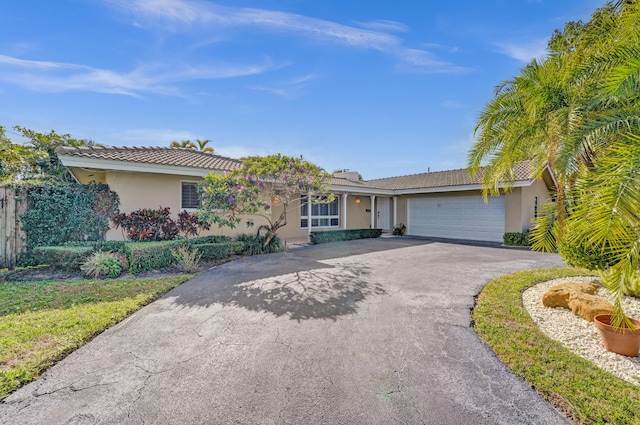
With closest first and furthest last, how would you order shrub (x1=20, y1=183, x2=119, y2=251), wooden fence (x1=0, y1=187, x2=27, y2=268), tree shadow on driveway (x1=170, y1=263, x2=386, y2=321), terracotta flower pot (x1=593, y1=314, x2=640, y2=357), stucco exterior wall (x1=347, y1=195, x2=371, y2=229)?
1. terracotta flower pot (x1=593, y1=314, x2=640, y2=357)
2. tree shadow on driveway (x1=170, y1=263, x2=386, y2=321)
3. wooden fence (x1=0, y1=187, x2=27, y2=268)
4. shrub (x1=20, y1=183, x2=119, y2=251)
5. stucco exterior wall (x1=347, y1=195, x2=371, y2=229)

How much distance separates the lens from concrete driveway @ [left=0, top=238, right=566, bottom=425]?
246cm

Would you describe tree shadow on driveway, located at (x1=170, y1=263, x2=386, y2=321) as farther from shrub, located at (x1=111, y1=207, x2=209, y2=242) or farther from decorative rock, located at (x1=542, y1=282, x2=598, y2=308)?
shrub, located at (x1=111, y1=207, x2=209, y2=242)

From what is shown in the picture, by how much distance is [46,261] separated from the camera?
7582 mm

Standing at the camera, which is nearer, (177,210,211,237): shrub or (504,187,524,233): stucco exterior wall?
(177,210,211,237): shrub

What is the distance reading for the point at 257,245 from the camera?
10578 millimetres

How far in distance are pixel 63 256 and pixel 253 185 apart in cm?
533

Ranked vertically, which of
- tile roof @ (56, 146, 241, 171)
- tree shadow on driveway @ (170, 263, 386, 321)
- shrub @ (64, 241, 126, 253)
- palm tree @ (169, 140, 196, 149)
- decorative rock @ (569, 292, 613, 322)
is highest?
palm tree @ (169, 140, 196, 149)

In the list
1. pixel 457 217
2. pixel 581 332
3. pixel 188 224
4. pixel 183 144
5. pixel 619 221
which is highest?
pixel 183 144

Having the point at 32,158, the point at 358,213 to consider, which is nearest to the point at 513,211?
the point at 358,213

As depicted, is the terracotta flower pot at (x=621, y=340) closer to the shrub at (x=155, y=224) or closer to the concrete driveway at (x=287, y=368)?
the concrete driveway at (x=287, y=368)

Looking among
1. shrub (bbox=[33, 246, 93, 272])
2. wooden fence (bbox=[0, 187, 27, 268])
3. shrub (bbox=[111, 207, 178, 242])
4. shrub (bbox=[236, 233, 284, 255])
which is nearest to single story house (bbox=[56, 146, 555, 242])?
shrub (bbox=[111, 207, 178, 242])

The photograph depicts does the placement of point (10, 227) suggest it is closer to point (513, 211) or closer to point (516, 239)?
point (516, 239)

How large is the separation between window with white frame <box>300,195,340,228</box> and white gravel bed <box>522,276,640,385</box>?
11.3 m

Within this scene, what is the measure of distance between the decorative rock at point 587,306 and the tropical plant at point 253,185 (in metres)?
7.27
